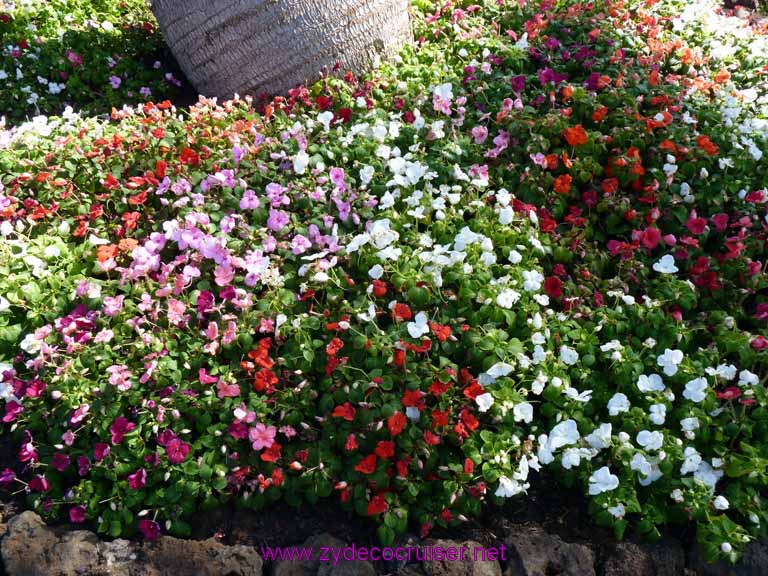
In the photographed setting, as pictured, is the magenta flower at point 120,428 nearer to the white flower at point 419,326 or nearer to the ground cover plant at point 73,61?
the white flower at point 419,326

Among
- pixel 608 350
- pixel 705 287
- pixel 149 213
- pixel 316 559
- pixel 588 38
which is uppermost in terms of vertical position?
pixel 588 38

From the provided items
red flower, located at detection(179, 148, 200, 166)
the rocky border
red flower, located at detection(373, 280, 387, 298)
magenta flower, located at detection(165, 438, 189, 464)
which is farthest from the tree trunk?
the rocky border

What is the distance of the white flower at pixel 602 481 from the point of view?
241 centimetres

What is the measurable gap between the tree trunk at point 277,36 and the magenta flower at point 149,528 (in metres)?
2.77

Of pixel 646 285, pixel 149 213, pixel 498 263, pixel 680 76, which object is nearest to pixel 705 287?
pixel 646 285

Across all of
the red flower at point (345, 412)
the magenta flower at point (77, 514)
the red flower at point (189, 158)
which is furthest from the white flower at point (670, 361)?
the red flower at point (189, 158)

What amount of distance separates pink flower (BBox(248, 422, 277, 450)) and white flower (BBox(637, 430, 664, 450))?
137cm

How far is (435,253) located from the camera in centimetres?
288

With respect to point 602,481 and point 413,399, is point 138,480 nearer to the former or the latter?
point 413,399

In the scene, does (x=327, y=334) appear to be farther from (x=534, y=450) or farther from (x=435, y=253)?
(x=534, y=450)

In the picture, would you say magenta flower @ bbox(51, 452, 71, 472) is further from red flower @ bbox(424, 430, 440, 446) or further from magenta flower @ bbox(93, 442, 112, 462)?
red flower @ bbox(424, 430, 440, 446)

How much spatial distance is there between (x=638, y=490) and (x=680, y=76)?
262 centimetres

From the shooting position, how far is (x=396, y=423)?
2.46m

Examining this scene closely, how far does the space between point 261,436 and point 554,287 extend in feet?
4.57
